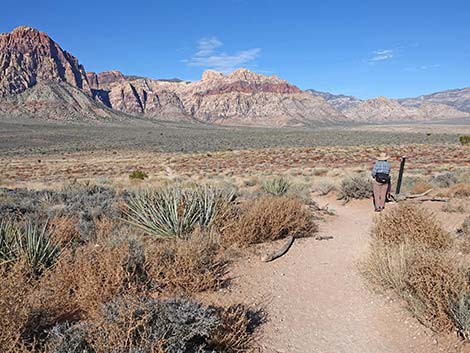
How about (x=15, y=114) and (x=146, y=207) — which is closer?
(x=146, y=207)

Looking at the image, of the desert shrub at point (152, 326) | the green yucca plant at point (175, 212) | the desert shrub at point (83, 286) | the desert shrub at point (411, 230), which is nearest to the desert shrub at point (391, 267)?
the desert shrub at point (411, 230)

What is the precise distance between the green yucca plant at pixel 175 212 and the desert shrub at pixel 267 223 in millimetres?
510

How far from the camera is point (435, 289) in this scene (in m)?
3.82

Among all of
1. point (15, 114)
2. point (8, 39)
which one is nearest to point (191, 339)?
point (15, 114)

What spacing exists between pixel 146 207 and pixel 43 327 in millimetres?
3843

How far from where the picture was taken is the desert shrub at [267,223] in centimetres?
641

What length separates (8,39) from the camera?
18925 centimetres

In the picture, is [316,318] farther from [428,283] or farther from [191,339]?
[191,339]

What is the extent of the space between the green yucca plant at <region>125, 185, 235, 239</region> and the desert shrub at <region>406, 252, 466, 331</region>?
3563 mm

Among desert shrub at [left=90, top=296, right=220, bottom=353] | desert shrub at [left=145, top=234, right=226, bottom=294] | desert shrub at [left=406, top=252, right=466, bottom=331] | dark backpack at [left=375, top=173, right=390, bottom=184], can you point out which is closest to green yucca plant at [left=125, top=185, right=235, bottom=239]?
desert shrub at [left=145, top=234, right=226, bottom=294]

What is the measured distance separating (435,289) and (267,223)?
3.32 meters

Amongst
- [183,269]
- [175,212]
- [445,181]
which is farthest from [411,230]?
[445,181]

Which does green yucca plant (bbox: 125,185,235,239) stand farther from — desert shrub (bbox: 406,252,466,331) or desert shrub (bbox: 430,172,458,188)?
desert shrub (bbox: 430,172,458,188)

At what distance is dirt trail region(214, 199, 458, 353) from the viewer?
3.68m
